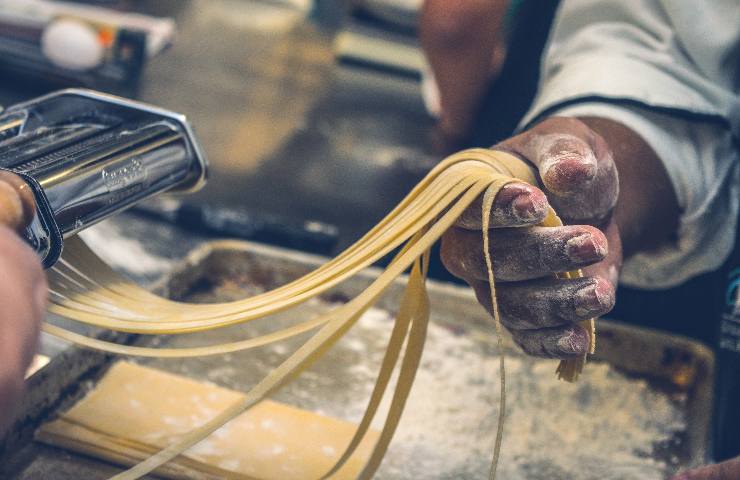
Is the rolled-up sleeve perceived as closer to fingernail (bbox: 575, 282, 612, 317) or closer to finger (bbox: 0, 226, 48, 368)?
fingernail (bbox: 575, 282, 612, 317)

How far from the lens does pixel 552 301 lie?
663 millimetres

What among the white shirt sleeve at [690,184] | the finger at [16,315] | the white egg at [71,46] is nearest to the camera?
the finger at [16,315]

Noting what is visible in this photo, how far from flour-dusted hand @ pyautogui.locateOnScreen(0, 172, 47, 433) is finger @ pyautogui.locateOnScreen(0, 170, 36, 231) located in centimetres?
8

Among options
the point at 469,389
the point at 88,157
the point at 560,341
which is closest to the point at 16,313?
the point at 88,157

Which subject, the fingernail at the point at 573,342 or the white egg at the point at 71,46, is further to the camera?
the white egg at the point at 71,46

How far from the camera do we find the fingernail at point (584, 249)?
0.62 metres

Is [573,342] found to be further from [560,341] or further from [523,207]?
[523,207]

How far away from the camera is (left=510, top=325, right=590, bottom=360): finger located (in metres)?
0.68

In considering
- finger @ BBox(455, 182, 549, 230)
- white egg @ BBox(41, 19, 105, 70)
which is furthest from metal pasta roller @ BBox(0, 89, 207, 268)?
white egg @ BBox(41, 19, 105, 70)

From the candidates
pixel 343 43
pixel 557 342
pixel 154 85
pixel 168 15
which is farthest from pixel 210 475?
pixel 168 15

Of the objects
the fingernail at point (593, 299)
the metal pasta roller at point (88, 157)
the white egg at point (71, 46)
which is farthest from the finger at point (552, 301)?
the white egg at point (71, 46)

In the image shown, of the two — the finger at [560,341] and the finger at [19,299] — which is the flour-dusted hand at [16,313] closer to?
the finger at [19,299]

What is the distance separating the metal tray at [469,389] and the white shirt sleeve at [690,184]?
12cm

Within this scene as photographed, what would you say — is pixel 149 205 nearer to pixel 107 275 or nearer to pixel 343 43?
pixel 107 275
